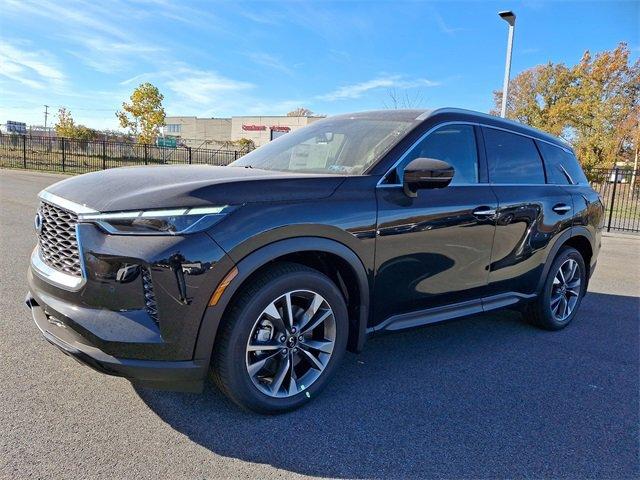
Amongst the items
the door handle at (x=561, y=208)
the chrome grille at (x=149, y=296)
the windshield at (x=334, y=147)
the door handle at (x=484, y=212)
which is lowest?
the chrome grille at (x=149, y=296)

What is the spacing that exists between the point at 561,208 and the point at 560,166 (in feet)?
1.78

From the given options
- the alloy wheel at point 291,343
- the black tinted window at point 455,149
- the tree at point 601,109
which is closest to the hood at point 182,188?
the alloy wheel at point 291,343

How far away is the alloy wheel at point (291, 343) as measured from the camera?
267 centimetres

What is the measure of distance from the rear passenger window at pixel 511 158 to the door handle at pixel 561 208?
0.27 m

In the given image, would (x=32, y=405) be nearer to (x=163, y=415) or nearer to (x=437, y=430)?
(x=163, y=415)

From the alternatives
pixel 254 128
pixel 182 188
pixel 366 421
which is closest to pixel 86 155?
pixel 182 188

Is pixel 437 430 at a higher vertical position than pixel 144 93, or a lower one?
lower

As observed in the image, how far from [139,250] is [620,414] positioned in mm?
3156

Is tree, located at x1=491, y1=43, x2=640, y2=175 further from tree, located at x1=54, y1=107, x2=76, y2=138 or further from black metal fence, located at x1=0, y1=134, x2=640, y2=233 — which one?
tree, located at x1=54, y1=107, x2=76, y2=138

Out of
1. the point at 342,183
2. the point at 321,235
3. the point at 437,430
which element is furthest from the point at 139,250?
the point at 437,430

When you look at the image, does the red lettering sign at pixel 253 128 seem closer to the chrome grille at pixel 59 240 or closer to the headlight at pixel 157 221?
the chrome grille at pixel 59 240

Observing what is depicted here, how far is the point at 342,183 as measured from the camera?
9.54 feet

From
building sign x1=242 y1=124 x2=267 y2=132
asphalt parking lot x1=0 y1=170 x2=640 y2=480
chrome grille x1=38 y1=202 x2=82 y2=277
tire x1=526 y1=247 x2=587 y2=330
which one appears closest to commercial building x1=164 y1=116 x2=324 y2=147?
building sign x1=242 y1=124 x2=267 y2=132

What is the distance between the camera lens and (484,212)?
11.8ft
